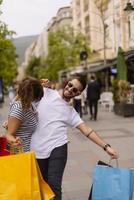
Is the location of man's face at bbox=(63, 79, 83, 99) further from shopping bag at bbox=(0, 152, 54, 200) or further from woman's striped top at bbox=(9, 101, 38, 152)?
shopping bag at bbox=(0, 152, 54, 200)

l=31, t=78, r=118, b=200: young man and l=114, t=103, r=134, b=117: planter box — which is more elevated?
l=31, t=78, r=118, b=200: young man

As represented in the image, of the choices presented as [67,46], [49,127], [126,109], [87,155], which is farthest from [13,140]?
[67,46]

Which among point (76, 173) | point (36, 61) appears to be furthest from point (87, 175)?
point (36, 61)

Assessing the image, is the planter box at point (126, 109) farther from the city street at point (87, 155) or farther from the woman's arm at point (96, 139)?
the woman's arm at point (96, 139)

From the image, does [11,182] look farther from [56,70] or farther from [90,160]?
[56,70]

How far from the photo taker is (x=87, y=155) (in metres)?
11.4

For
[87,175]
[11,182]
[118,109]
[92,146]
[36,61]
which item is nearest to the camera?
[11,182]

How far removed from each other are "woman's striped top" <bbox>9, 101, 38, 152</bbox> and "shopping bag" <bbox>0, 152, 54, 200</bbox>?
0.63 m

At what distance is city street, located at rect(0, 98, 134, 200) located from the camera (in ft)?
26.3

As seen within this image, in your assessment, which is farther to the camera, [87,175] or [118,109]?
[118,109]

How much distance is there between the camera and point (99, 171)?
5.08 m

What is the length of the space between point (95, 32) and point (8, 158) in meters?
59.5

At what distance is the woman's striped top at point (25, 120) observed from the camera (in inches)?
207

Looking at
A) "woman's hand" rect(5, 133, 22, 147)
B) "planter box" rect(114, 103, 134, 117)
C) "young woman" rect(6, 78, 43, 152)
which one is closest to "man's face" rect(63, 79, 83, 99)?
A: "young woman" rect(6, 78, 43, 152)
